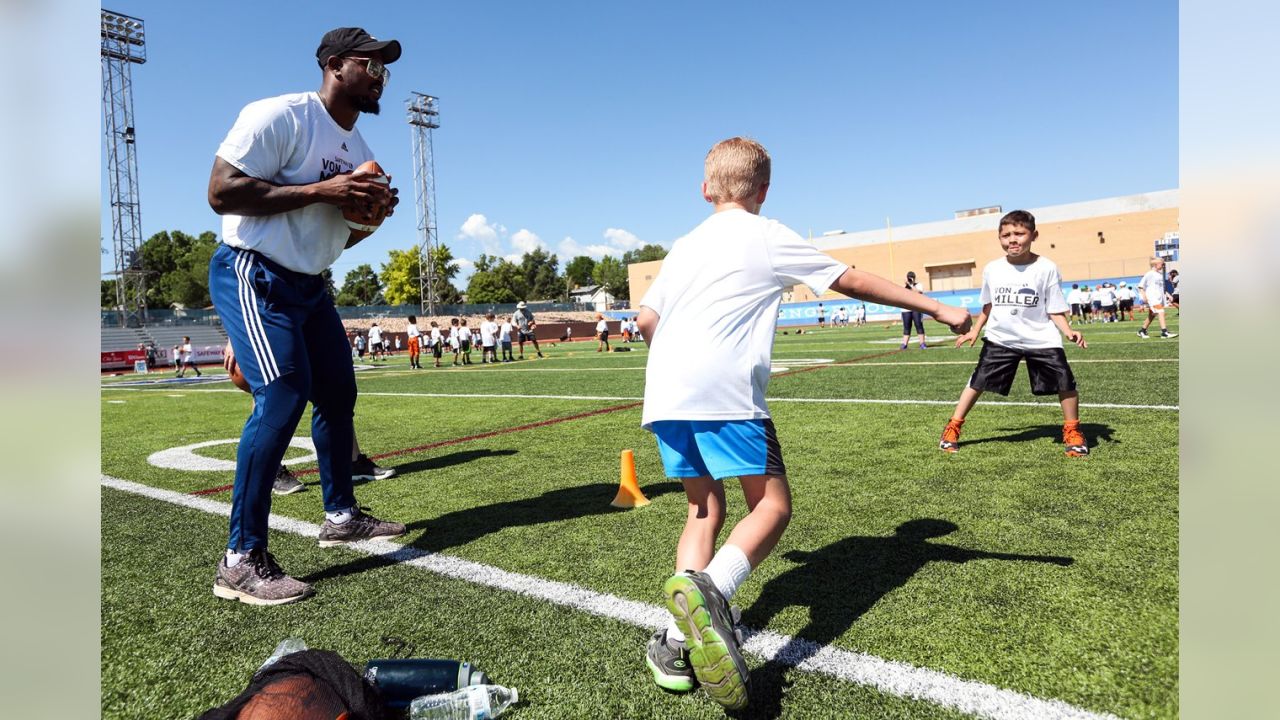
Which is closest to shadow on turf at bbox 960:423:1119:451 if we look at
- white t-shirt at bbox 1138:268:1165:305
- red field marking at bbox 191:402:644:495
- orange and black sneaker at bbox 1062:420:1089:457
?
orange and black sneaker at bbox 1062:420:1089:457

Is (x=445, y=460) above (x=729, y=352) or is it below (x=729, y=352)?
below

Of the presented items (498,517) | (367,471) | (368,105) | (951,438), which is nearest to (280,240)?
(368,105)

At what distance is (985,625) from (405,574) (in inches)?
92.7

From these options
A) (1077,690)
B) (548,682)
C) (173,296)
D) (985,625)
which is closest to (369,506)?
(548,682)

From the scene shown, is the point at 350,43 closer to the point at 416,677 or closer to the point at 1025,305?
the point at 416,677

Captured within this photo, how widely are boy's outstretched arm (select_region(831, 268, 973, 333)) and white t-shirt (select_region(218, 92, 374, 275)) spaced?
2370 mm

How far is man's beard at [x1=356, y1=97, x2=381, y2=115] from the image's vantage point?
3540 mm

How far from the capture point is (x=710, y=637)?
79.7 inches

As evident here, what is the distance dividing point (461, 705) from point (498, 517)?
2.15 m

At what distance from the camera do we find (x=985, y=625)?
2.43 m

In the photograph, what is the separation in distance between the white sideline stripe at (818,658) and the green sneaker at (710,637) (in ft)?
1.03

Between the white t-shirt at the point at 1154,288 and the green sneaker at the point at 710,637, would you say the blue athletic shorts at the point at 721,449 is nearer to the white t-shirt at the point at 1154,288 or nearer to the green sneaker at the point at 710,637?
the green sneaker at the point at 710,637

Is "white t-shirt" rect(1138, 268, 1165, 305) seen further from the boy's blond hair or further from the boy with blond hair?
the boy's blond hair

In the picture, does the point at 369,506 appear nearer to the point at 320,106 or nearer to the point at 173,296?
the point at 320,106
